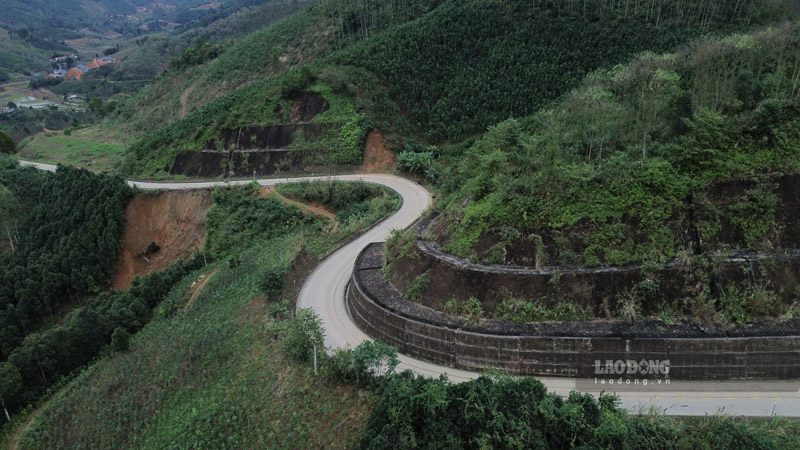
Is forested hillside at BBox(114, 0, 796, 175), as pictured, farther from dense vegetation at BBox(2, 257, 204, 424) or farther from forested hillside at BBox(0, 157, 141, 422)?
dense vegetation at BBox(2, 257, 204, 424)

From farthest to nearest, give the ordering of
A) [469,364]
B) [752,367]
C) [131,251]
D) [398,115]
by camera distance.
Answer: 1. [398,115]
2. [131,251]
3. [469,364]
4. [752,367]

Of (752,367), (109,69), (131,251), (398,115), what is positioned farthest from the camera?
(109,69)

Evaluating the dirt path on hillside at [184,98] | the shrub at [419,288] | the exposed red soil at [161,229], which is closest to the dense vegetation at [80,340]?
the exposed red soil at [161,229]

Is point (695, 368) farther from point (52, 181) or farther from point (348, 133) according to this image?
point (52, 181)

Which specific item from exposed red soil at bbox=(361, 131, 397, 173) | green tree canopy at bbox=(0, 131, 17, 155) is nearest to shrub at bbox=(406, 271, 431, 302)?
exposed red soil at bbox=(361, 131, 397, 173)

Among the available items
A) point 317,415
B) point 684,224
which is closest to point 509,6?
point 684,224
